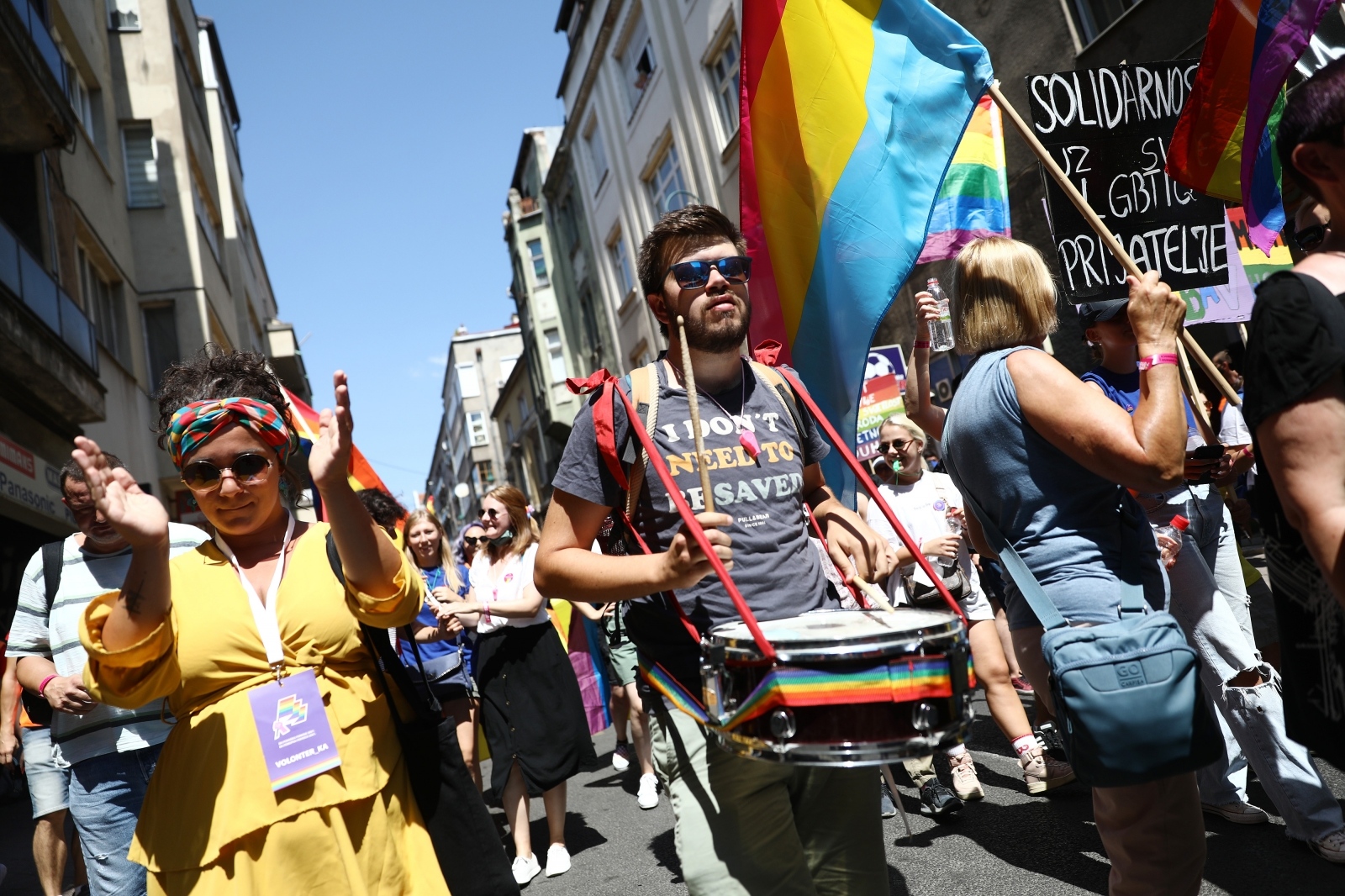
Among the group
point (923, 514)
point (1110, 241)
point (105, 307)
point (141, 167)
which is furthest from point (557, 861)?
point (141, 167)

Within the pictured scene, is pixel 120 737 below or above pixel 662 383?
below

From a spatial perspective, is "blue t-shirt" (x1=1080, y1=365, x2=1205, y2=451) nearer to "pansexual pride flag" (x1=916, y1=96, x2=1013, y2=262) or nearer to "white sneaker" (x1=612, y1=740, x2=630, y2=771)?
"pansexual pride flag" (x1=916, y1=96, x2=1013, y2=262)

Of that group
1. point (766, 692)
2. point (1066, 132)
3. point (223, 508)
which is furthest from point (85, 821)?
point (1066, 132)

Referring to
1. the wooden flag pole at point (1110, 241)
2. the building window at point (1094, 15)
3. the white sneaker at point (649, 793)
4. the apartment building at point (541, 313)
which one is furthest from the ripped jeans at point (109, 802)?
the apartment building at point (541, 313)

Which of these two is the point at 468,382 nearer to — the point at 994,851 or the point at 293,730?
the point at 994,851

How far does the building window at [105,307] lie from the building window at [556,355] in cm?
2172

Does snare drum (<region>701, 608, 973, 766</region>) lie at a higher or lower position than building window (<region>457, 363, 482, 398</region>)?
lower

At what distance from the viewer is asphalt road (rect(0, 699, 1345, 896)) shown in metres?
3.63

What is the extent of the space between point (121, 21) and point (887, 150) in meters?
19.8

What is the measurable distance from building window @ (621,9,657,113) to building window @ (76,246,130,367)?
36.5 ft

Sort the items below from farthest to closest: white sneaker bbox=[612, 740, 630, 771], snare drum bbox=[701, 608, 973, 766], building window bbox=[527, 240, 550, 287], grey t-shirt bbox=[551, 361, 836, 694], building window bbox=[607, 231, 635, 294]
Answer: building window bbox=[527, 240, 550, 287] < building window bbox=[607, 231, 635, 294] < white sneaker bbox=[612, 740, 630, 771] < grey t-shirt bbox=[551, 361, 836, 694] < snare drum bbox=[701, 608, 973, 766]

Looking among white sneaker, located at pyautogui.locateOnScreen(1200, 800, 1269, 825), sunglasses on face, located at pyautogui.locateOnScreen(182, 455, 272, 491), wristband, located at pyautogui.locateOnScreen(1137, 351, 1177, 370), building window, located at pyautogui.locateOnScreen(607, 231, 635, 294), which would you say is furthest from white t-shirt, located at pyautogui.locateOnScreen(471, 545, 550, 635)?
building window, located at pyautogui.locateOnScreen(607, 231, 635, 294)

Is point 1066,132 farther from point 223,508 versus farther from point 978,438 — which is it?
point 223,508

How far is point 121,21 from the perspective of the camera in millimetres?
19344
